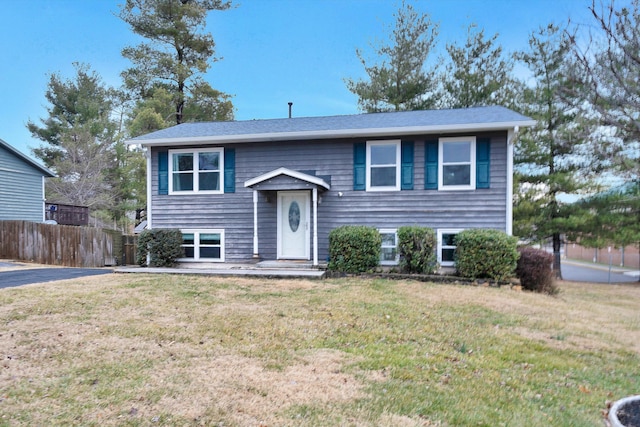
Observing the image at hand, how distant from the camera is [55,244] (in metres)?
12.8

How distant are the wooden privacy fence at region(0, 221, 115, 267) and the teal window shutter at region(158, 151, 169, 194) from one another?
159 inches

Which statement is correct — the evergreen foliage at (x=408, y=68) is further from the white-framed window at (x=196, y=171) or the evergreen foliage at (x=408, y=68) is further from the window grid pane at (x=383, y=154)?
the white-framed window at (x=196, y=171)

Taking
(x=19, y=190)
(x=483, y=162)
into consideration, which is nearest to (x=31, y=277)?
(x=483, y=162)

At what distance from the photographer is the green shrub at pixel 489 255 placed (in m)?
8.45

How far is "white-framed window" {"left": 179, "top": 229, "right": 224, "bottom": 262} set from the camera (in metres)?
11.0

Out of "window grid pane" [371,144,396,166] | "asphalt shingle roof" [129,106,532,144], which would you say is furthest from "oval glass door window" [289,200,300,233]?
"window grid pane" [371,144,396,166]

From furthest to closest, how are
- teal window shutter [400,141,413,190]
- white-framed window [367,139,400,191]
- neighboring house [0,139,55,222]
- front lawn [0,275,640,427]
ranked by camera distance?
1. neighboring house [0,139,55,222]
2. white-framed window [367,139,400,191]
3. teal window shutter [400,141,413,190]
4. front lawn [0,275,640,427]

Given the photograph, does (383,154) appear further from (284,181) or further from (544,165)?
(544,165)

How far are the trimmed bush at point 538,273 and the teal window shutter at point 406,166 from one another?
11.3 ft

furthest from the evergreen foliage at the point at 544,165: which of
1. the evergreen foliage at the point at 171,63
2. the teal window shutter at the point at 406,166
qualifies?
the evergreen foliage at the point at 171,63

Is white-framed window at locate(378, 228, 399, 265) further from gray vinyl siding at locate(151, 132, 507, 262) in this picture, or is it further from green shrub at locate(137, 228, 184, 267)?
green shrub at locate(137, 228, 184, 267)

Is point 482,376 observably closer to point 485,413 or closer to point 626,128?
point 485,413

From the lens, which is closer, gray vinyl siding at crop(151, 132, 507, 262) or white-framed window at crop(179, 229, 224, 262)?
gray vinyl siding at crop(151, 132, 507, 262)

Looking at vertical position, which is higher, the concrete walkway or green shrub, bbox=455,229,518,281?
green shrub, bbox=455,229,518,281
